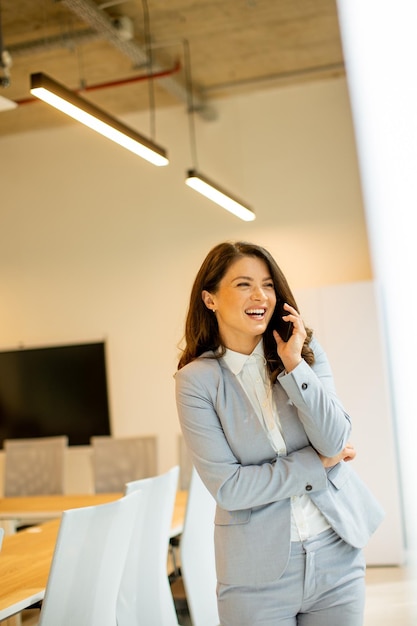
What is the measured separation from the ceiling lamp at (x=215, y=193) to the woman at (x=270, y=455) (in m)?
3.26

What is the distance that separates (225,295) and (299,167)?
513 centimetres

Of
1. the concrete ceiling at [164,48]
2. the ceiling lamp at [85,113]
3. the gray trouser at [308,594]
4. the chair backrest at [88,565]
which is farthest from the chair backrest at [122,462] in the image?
the gray trouser at [308,594]

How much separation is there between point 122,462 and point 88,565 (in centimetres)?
320

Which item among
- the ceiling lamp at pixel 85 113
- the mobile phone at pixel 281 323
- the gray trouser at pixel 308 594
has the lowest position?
the gray trouser at pixel 308 594

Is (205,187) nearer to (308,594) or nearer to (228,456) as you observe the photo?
(228,456)

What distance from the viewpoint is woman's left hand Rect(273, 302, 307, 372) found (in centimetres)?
172

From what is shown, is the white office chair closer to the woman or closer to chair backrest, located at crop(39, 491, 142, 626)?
chair backrest, located at crop(39, 491, 142, 626)

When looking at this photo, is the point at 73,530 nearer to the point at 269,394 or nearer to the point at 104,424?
the point at 269,394

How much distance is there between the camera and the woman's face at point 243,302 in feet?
5.96

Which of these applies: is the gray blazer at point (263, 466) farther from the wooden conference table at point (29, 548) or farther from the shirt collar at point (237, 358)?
the wooden conference table at point (29, 548)

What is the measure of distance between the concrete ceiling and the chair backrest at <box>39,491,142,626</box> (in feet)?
10.8

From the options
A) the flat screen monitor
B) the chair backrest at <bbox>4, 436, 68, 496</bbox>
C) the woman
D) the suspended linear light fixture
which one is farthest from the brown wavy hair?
the flat screen monitor

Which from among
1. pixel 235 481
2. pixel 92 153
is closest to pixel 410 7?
pixel 235 481

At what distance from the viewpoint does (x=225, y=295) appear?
6.09 feet
